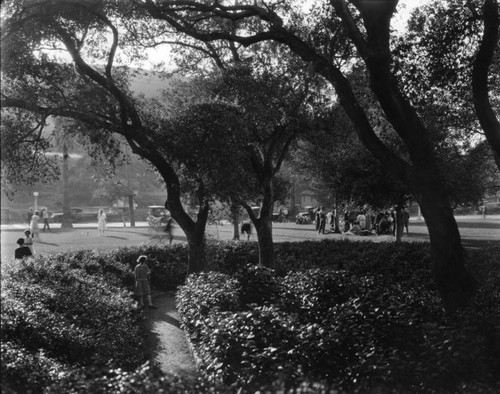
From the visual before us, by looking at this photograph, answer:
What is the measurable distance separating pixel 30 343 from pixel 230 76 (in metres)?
8.95

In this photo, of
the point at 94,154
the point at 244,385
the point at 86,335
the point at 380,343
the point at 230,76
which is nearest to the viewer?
the point at 244,385

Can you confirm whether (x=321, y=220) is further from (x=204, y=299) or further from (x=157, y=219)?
(x=204, y=299)

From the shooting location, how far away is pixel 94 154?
14906 millimetres

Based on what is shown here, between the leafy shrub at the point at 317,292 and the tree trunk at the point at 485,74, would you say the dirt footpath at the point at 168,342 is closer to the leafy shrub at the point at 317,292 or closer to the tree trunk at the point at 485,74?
the leafy shrub at the point at 317,292

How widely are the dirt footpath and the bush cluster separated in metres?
0.47

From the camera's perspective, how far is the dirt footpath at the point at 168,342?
8148mm

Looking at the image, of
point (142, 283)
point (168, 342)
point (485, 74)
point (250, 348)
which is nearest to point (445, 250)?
point (485, 74)

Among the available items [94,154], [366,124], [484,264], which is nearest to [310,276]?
[366,124]

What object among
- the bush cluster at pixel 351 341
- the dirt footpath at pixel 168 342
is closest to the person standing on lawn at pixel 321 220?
the dirt footpath at pixel 168 342

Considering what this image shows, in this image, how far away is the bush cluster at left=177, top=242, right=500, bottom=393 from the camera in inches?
179

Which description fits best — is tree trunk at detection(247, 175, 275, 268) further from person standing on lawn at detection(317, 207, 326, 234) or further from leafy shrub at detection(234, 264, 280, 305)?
person standing on lawn at detection(317, 207, 326, 234)

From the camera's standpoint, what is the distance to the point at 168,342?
9773mm

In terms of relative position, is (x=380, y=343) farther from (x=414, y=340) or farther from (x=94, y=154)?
(x=94, y=154)

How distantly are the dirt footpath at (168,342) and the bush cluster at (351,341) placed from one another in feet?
1.53
